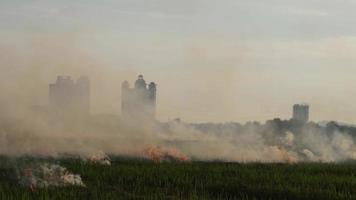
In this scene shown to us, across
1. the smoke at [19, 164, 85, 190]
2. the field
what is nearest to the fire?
the field

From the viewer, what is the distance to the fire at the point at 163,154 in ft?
318

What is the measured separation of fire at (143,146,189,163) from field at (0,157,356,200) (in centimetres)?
2183

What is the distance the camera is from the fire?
9681 centimetres

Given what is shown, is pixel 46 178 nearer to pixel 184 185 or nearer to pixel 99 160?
pixel 184 185

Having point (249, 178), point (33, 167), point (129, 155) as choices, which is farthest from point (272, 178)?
point (129, 155)

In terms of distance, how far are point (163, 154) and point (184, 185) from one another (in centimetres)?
4230

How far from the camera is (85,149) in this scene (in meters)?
108

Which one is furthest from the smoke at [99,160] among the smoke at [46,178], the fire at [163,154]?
the smoke at [46,178]

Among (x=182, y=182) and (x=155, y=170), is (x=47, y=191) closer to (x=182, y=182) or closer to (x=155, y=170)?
(x=182, y=182)

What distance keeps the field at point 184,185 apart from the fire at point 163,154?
71.6 ft

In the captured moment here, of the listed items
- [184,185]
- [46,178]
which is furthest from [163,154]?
[46,178]

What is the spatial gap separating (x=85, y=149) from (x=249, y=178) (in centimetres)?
4749

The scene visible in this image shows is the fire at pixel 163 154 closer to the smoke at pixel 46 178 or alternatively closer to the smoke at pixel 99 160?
the smoke at pixel 99 160

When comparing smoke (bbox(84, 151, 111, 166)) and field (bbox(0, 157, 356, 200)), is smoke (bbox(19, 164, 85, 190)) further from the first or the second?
smoke (bbox(84, 151, 111, 166))
